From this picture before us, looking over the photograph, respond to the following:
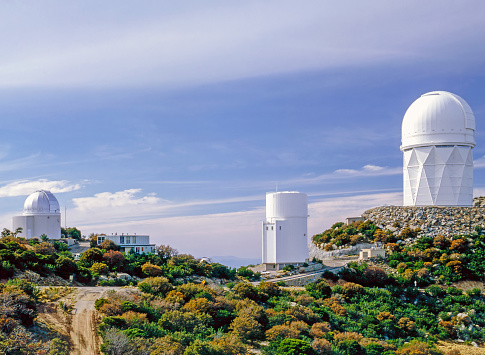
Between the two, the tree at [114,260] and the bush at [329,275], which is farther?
the bush at [329,275]

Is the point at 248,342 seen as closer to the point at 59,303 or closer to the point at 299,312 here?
the point at 299,312

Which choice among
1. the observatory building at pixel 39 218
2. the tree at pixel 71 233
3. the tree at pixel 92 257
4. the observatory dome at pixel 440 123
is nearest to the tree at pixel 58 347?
the tree at pixel 92 257

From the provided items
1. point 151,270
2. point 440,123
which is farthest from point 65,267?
point 440,123

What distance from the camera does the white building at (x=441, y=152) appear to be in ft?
173

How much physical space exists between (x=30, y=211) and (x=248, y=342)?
43.9 m

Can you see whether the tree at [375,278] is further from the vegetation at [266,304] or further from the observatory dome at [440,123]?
the observatory dome at [440,123]

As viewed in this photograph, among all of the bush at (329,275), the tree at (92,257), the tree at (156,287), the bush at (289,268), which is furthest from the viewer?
the bush at (289,268)

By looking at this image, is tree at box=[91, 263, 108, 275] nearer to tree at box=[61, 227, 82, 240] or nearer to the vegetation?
the vegetation

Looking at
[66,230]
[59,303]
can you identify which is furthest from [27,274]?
[66,230]

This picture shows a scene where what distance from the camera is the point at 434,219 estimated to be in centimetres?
5053

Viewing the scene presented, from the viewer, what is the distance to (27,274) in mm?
31359

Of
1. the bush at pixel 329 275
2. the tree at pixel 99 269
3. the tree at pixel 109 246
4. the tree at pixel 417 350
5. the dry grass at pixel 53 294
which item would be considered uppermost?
the tree at pixel 109 246

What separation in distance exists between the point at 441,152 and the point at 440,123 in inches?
127

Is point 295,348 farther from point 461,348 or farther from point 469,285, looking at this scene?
point 469,285
